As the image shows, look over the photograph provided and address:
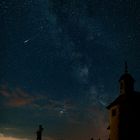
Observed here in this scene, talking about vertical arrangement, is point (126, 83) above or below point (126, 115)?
above

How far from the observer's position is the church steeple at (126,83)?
3918cm

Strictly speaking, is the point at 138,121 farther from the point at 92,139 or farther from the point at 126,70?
the point at 92,139

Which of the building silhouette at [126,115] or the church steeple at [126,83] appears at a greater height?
the church steeple at [126,83]

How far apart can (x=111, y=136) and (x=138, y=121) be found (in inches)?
208

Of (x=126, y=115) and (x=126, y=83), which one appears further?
(x=126, y=83)

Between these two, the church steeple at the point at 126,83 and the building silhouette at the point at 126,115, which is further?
the church steeple at the point at 126,83

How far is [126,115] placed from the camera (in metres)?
36.3

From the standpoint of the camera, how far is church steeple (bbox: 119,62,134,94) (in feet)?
129

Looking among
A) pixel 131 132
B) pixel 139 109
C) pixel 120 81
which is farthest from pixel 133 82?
pixel 131 132

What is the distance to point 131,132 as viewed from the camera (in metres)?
35.6

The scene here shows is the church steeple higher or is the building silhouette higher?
the church steeple

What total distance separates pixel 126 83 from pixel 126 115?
5937 millimetres

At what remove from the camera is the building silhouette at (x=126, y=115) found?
3559 centimetres

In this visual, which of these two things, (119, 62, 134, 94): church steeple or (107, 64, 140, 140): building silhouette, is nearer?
(107, 64, 140, 140): building silhouette
